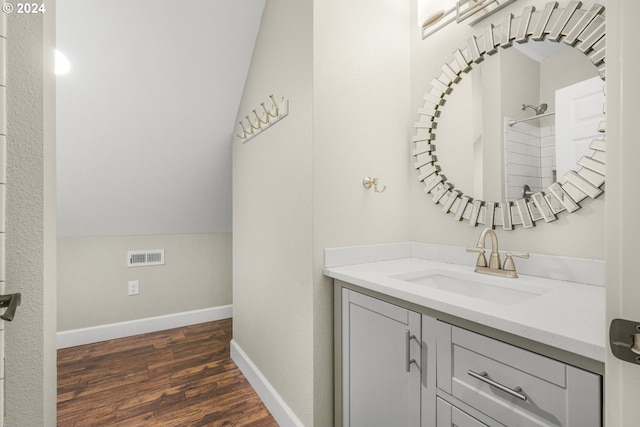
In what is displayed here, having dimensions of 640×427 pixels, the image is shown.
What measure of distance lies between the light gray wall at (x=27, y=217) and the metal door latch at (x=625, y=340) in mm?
1420

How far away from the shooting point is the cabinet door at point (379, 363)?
1.04 m

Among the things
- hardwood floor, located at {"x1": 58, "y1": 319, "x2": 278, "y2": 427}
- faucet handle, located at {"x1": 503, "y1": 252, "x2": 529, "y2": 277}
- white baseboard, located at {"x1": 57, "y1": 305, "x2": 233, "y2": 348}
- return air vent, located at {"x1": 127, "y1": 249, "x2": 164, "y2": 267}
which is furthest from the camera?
return air vent, located at {"x1": 127, "y1": 249, "x2": 164, "y2": 267}

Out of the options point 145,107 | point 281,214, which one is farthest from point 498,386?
point 145,107

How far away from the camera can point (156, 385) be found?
199 cm

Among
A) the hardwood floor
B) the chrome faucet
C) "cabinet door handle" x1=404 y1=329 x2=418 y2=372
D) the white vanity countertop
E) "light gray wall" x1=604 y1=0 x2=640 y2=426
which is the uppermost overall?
"light gray wall" x1=604 y1=0 x2=640 y2=426

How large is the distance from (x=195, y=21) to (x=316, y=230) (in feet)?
4.84

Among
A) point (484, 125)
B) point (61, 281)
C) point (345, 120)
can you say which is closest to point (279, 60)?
point (345, 120)

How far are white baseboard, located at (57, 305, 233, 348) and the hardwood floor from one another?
74 millimetres

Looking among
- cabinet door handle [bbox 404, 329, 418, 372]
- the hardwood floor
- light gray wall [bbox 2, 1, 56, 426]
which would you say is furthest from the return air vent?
cabinet door handle [bbox 404, 329, 418, 372]

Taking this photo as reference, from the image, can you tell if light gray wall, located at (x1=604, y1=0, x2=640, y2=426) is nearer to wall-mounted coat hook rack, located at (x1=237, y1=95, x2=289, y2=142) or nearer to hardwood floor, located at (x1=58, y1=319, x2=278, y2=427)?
wall-mounted coat hook rack, located at (x1=237, y1=95, x2=289, y2=142)

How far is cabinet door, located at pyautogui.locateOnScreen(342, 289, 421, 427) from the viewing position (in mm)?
1038

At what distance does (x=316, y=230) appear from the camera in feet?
4.52

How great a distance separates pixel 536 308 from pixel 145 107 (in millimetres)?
2366

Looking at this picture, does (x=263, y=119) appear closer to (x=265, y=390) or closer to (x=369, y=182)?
(x=369, y=182)
